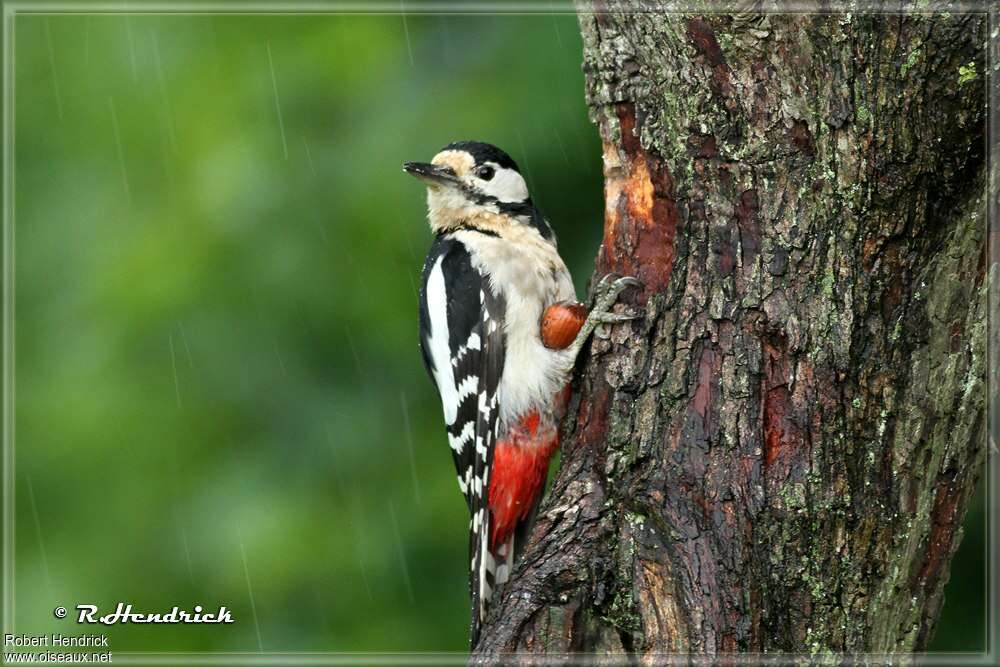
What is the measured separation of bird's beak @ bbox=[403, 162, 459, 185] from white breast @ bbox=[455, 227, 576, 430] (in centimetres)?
21

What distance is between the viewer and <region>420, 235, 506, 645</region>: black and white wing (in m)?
3.58

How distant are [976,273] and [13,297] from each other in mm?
3869

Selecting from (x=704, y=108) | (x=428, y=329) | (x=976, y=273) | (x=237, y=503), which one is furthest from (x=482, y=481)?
(x=976, y=273)

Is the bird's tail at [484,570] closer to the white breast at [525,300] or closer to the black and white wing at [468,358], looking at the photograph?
the black and white wing at [468,358]

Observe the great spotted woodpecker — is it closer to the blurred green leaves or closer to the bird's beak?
the bird's beak

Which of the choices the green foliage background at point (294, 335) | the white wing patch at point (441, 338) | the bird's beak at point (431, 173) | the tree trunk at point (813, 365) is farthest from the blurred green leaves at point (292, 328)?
the tree trunk at point (813, 365)

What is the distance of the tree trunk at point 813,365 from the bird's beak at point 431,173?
1202mm

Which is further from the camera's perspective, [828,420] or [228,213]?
[228,213]

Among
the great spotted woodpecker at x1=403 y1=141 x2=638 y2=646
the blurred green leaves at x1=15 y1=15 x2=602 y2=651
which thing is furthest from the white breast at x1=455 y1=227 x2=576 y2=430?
the blurred green leaves at x1=15 y1=15 x2=602 y2=651

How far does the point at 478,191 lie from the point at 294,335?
2.80ft

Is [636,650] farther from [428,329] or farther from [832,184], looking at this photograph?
[428,329]

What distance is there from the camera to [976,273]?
2371mm

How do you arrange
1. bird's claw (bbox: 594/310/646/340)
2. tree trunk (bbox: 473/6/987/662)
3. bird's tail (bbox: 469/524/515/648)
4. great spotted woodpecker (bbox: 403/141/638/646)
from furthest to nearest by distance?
1. great spotted woodpecker (bbox: 403/141/638/646)
2. bird's tail (bbox: 469/524/515/648)
3. bird's claw (bbox: 594/310/646/340)
4. tree trunk (bbox: 473/6/987/662)
